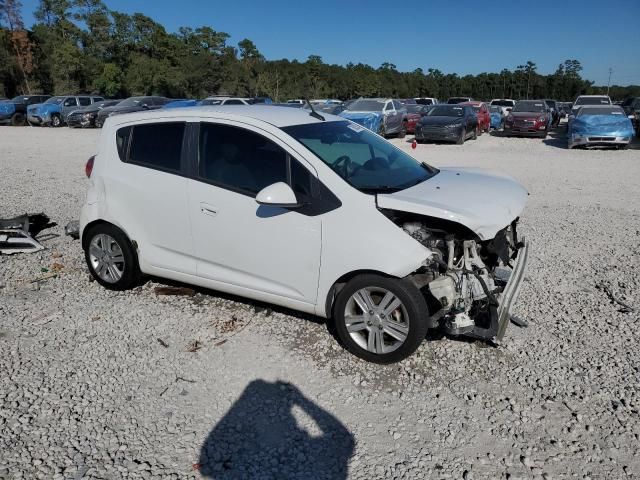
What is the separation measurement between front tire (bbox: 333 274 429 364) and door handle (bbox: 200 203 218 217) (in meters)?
1.25

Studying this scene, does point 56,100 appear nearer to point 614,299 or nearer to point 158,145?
point 158,145

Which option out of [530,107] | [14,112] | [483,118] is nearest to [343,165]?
[530,107]

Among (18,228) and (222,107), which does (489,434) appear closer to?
(222,107)

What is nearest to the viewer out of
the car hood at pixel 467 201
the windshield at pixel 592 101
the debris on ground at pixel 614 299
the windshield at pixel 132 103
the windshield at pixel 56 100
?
the car hood at pixel 467 201

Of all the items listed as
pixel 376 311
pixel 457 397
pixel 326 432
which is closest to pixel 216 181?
pixel 376 311

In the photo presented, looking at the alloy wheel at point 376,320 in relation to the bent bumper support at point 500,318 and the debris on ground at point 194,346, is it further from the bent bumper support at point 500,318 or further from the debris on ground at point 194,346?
the debris on ground at point 194,346

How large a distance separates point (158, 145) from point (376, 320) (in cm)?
251

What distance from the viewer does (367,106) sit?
71.1 feet

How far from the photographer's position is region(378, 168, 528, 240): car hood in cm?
358

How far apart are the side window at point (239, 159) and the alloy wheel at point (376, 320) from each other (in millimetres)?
1084

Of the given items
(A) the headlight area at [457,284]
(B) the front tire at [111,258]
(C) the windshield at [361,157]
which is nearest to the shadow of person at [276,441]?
(A) the headlight area at [457,284]

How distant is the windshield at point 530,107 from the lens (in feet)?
76.5

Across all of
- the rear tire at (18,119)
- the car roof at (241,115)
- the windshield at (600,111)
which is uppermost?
the car roof at (241,115)

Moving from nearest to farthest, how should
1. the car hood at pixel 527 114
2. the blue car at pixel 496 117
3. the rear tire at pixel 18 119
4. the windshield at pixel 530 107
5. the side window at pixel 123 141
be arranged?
the side window at pixel 123 141 < the car hood at pixel 527 114 < the windshield at pixel 530 107 < the blue car at pixel 496 117 < the rear tire at pixel 18 119
